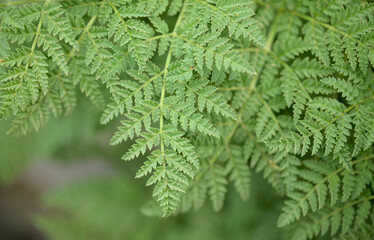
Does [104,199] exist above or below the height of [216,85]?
below

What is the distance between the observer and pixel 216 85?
1.56 meters

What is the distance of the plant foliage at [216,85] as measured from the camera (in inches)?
53.9

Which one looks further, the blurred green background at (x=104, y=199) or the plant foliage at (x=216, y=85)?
the blurred green background at (x=104, y=199)

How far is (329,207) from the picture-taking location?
1.70 m

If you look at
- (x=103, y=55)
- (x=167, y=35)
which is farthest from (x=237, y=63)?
(x=103, y=55)

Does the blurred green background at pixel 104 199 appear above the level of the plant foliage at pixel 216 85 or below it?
below

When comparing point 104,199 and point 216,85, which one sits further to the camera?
point 104,199

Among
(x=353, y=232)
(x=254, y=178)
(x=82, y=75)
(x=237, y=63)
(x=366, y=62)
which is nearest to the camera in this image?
(x=237, y=63)

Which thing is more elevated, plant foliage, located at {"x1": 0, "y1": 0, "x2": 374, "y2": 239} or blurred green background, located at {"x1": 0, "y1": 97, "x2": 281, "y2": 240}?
plant foliage, located at {"x1": 0, "y1": 0, "x2": 374, "y2": 239}

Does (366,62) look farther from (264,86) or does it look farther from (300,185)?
(300,185)

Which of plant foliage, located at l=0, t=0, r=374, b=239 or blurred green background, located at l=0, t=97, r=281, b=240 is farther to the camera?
blurred green background, located at l=0, t=97, r=281, b=240

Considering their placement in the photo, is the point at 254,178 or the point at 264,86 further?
the point at 254,178

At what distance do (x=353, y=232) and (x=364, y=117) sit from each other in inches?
24.5

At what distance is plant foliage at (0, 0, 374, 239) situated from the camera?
1369mm
